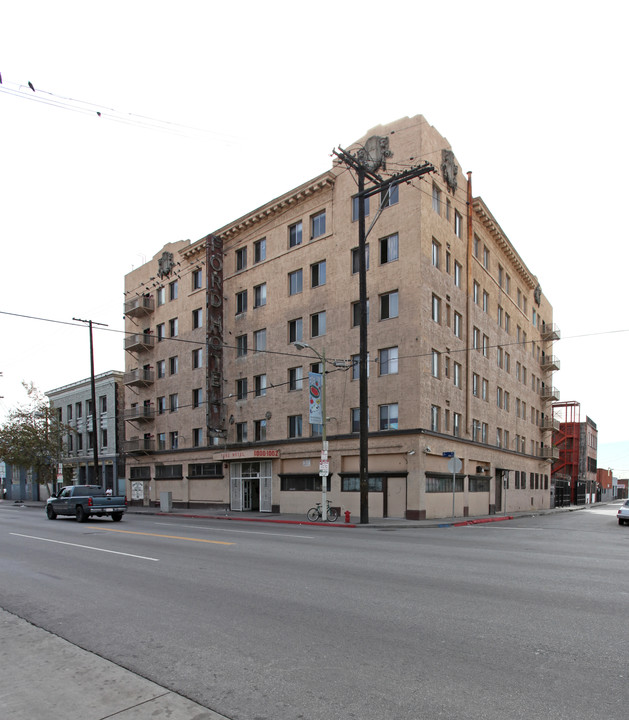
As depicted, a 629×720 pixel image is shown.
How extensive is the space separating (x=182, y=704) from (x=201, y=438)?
3605 cm

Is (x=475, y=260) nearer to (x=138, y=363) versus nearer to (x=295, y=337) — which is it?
(x=295, y=337)

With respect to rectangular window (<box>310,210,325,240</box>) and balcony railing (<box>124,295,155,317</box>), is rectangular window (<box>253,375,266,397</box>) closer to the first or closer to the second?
rectangular window (<box>310,210,325,240</box>)

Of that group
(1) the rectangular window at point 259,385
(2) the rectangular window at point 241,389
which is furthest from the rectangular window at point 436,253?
(2) the rectangular window at point 241,389

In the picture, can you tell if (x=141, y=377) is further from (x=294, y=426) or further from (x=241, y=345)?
(x=294, y=426)

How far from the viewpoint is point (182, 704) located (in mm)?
4277

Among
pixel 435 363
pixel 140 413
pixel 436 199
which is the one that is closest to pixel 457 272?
pixel 436 199

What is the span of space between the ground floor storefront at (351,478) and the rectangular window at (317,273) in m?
9.50

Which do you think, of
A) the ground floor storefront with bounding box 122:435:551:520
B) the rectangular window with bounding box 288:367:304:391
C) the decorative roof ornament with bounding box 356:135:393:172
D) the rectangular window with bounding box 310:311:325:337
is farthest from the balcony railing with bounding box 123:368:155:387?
the decorative roof ornament with bounding box 356:135:393:172

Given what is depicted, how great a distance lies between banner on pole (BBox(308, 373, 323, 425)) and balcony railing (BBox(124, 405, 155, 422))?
21.0m

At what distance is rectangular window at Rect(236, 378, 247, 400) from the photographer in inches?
1437

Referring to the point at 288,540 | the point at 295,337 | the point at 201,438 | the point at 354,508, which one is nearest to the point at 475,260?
the point at 295,337

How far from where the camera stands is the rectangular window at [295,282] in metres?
33.7

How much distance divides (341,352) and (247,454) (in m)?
8.79

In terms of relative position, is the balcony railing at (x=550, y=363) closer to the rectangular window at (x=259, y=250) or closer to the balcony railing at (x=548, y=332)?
the balcony railing at (x=548, y=332)
